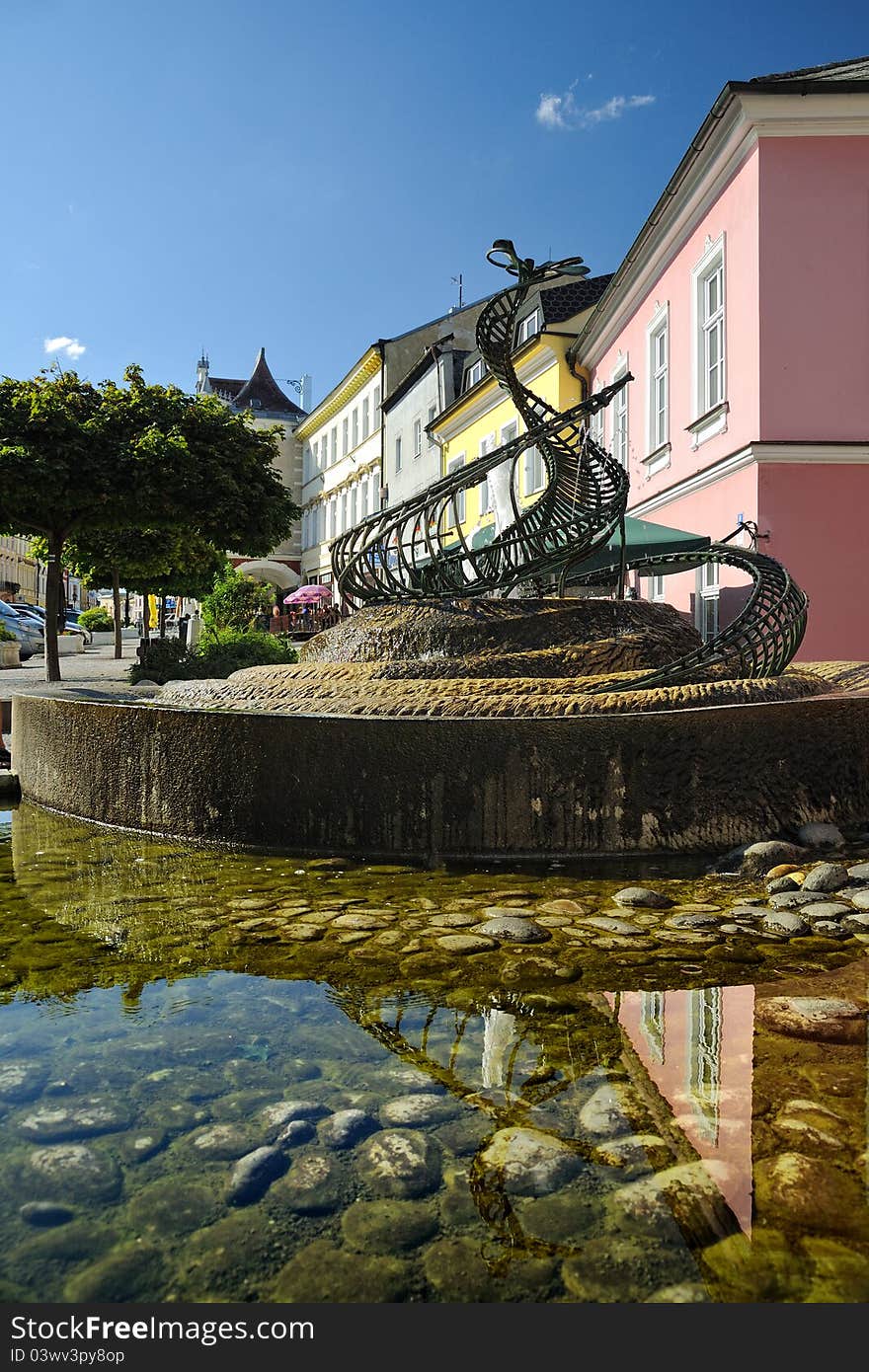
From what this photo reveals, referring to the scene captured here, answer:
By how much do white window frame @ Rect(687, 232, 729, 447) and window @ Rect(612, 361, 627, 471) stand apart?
3776mm

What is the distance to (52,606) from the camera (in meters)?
15.2

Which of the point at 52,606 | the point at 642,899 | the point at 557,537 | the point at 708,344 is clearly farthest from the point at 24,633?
the point at 642,899

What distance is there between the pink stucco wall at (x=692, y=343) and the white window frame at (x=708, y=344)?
0.11m

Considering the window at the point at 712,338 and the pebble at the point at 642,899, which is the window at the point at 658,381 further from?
the pebble at the point at 642,899

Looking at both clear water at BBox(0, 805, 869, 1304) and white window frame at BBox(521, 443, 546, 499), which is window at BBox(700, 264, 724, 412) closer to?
white window frame at BBox(521, 443, 546, 499)

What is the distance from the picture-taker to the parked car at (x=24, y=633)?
28166 millimetres

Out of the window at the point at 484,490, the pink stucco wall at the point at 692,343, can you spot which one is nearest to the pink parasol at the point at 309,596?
the window at the point at 484,490

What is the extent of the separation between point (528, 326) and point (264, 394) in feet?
137

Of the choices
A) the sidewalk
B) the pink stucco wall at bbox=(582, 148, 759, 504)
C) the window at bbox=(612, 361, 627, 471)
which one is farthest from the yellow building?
the sidewalk

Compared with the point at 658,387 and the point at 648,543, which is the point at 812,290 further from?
the point at 658,387

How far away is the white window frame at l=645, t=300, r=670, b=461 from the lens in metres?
14.5

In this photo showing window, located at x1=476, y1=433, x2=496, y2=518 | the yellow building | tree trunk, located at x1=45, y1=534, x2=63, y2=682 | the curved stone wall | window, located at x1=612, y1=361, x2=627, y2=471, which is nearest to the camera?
the curved stone wall

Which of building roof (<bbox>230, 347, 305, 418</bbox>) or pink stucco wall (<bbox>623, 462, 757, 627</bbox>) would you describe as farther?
building roof (<bbox>230, 347, 305, 418</bbox>)

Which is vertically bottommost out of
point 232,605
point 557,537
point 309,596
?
point 557,537
